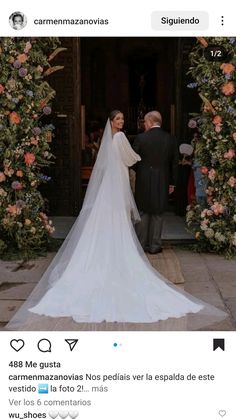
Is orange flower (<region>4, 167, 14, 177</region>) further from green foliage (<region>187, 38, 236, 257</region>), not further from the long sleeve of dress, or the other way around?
green foliage (<region>187, 38, 236, 257</region>)

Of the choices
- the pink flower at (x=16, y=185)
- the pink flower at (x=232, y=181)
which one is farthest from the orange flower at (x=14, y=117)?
the pink flower at (x=232, y=181)

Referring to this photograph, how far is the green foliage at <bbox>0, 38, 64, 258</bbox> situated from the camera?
5.95 metres

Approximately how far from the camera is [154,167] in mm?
6359

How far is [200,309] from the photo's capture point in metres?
4.30

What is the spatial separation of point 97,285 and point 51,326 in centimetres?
76

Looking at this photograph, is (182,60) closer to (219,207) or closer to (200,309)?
(219,207)

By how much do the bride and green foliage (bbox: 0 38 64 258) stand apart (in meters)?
0.87

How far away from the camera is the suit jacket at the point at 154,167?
20.5 feet

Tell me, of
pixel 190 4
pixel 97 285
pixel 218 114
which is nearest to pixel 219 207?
pixel 218 114

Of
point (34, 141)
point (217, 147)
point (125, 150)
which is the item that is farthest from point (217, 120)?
point (34, 141)
